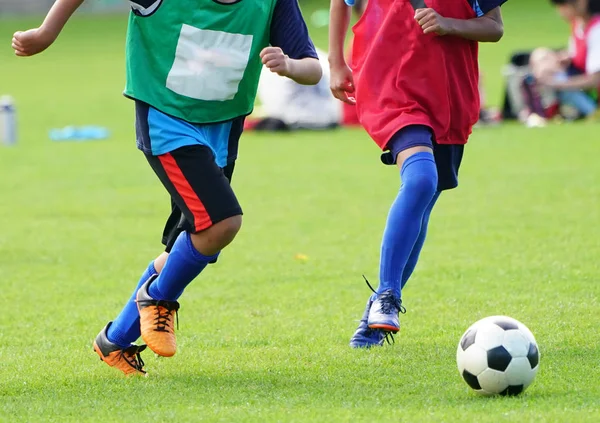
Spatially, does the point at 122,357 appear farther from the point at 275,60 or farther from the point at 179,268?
the point at 275,60

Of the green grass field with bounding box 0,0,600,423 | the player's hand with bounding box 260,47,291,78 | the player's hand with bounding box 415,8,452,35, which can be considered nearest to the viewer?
the green grass field with bounding box 0,0,600,423

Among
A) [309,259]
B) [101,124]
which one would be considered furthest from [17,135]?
[309,259]

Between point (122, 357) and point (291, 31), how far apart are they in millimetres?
1553

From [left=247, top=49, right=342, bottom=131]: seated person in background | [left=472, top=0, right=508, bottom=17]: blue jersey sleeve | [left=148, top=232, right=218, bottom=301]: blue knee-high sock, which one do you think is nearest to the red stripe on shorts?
[left=148, top=232, right=218, bottom=301]: blue knee-high sock

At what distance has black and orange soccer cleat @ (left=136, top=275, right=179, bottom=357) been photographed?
474 centimetres

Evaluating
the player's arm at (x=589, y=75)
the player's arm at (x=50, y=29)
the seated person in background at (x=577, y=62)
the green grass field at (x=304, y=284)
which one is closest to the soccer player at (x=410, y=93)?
the green grass field at (x=304, y=284)

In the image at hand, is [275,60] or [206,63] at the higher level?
[275,60]

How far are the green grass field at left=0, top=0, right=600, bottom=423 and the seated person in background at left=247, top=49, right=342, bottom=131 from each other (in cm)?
85

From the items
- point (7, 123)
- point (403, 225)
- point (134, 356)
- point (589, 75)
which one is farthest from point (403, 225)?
point (7, 123)

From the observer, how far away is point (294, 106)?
16047 mm

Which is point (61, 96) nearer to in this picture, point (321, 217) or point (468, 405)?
point (321, 217)

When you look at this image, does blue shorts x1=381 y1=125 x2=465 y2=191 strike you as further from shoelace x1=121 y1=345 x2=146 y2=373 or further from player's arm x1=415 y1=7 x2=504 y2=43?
shoelace x1=121 y1=345 x2=146 y2=373

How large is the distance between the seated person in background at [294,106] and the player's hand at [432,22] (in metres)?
10.3

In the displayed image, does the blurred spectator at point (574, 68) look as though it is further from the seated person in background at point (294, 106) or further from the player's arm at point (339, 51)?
the player's arm at point (339, 51)
